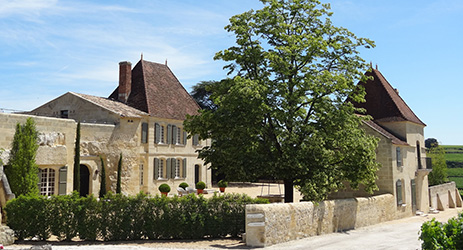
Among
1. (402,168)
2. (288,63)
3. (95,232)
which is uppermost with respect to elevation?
(288,63)

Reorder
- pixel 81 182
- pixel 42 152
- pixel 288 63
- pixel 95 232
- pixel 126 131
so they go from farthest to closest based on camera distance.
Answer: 1. pixel 126 131
2. pixel 81 182
3. pixel 42 152
4. pixel 288 63
5. pixel 95 232

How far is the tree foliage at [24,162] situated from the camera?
63.3 feet

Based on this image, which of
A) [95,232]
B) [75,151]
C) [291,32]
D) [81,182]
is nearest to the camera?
[95,232]

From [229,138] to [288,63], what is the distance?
3843 millimetres

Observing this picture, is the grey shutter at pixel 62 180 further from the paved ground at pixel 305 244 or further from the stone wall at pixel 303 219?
the stone wall at pixel 303 219

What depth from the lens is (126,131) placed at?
2692 centimetres

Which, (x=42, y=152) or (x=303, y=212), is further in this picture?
(x=42, y=152)

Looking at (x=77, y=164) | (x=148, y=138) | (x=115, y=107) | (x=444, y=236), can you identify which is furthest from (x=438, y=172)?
(x=444, y=236)

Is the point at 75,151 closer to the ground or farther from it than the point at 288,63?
closer to the ground

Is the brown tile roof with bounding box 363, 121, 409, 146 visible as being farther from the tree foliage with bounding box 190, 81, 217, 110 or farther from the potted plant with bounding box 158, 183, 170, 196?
the tree foliage with bounding box 190, 81, 217, 110

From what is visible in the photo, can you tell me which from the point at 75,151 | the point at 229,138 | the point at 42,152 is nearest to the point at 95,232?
the point at 229,138

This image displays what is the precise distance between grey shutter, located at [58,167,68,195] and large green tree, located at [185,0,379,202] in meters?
8.79

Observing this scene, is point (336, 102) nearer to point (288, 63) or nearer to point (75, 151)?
point (288, 63)

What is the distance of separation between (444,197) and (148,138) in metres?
25.4
